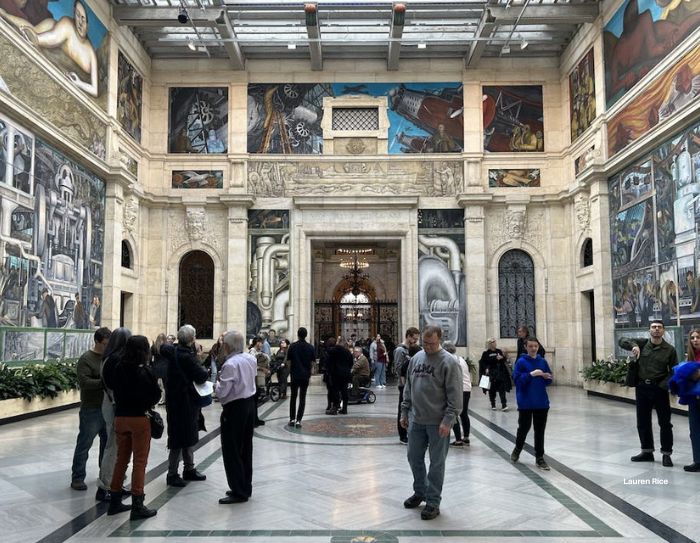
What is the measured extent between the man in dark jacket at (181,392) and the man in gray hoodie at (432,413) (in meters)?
2.13

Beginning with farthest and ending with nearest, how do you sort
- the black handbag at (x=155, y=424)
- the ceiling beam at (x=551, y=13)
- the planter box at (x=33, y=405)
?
the ceiling beam at (x=551, y=13) → the planter box at (x=33, y=405) → the black handbag at (x=155, y=424)

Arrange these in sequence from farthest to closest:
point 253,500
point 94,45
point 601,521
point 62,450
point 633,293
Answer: point 94,45 < point 633,293 < point 62,450 < point 253,500 < point 601,521

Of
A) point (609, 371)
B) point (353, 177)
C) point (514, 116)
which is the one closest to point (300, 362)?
point (609, 371)

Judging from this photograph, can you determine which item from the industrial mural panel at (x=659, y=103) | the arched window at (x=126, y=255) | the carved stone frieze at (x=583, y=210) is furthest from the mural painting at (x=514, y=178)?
the arched window at (x=126, y=255)

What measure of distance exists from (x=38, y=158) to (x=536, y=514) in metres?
12.2

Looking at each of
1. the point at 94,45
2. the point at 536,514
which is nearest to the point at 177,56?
the point at 94,45

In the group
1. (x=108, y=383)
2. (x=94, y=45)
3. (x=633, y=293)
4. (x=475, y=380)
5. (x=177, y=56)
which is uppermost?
(x=177, y=56)

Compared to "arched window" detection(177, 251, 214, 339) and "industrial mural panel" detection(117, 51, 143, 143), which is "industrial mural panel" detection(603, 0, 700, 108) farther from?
"industrial mural panel" detection(117, 51, 143, 143)

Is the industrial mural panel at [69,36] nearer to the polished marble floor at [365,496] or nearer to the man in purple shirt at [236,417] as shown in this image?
the polished marble floor at [365,496]

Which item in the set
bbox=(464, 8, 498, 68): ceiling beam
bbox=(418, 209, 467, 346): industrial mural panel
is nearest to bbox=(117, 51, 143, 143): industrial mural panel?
bbox=(418, 209, 467, 346): industrial mural panel

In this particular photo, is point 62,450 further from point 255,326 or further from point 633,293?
point 633,293

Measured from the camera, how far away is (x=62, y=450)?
8.19 m

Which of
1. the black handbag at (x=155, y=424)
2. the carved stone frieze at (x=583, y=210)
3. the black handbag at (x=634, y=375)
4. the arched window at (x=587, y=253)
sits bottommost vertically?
the black handbag at (x=155, y=424)

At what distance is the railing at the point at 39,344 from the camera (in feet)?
38.4
